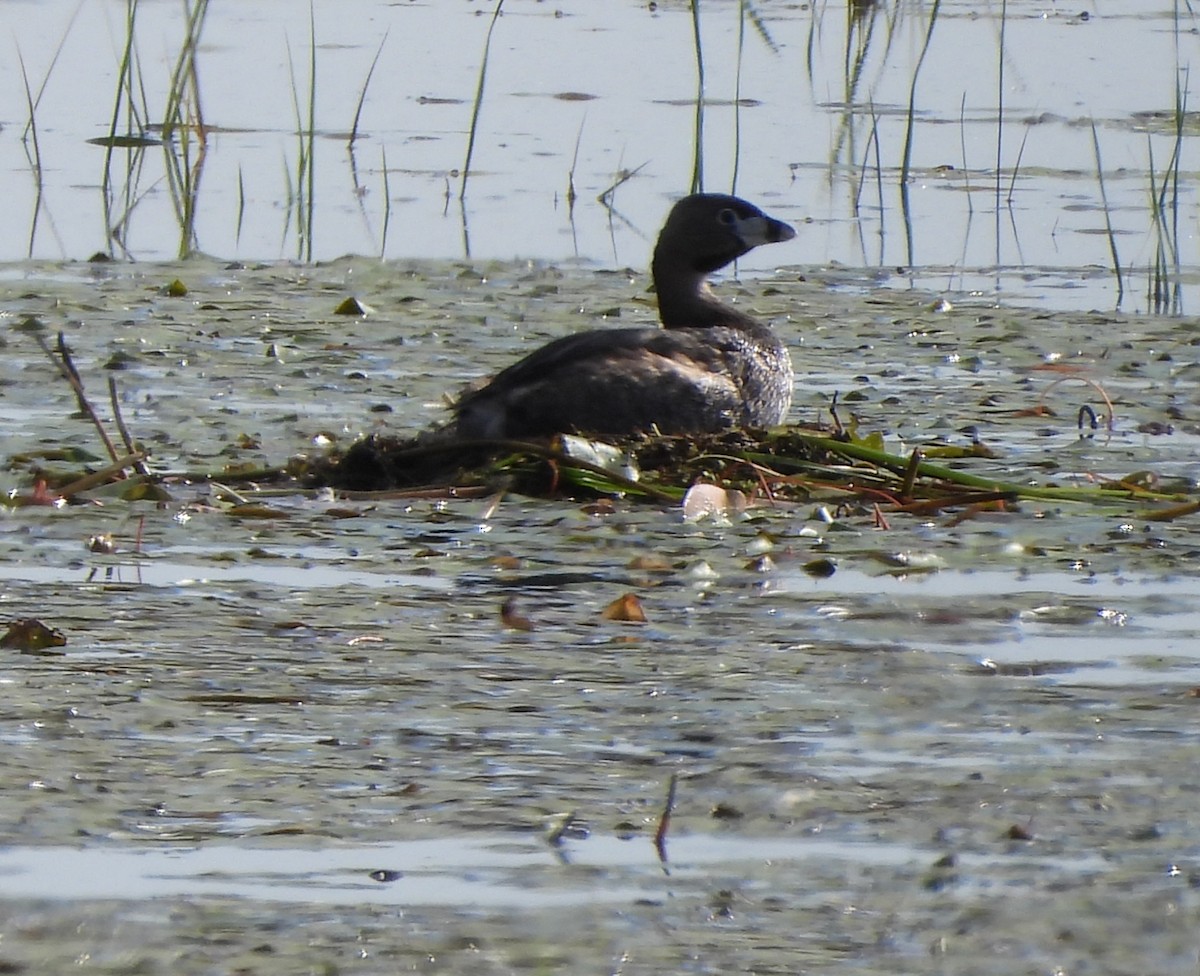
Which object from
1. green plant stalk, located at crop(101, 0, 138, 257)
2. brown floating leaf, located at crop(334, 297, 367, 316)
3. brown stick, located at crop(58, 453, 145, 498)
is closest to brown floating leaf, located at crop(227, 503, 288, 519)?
brown stick, located at crop(58, 453, 145, 498)

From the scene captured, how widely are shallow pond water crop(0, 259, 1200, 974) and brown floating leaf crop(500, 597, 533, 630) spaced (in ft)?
0.12

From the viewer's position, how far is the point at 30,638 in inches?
201

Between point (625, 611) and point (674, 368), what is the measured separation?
2315 mm

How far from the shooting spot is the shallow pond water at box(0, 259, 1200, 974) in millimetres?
3730

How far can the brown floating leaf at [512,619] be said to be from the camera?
5373 mm

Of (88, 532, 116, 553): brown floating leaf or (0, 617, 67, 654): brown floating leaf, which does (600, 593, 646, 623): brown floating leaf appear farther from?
(88, 532, 116, 553): brown floating leaf

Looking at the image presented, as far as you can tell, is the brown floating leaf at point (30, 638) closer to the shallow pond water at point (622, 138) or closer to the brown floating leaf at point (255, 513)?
the brown floating leaf at point (255, 513)

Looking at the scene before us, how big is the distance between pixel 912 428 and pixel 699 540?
5.42ft

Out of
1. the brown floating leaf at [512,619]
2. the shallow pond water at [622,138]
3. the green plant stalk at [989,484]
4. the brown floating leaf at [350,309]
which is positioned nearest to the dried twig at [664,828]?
the brown floating leaf at [512,619]

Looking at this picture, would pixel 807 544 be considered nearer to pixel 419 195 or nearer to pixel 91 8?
pixel 419 195

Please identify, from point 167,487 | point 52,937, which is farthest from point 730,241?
point 52,937

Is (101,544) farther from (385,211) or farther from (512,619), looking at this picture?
(385,211)

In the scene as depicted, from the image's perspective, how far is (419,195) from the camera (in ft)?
42.5

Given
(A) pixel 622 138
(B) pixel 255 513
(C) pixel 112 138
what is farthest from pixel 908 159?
(B) pixel 255 513
